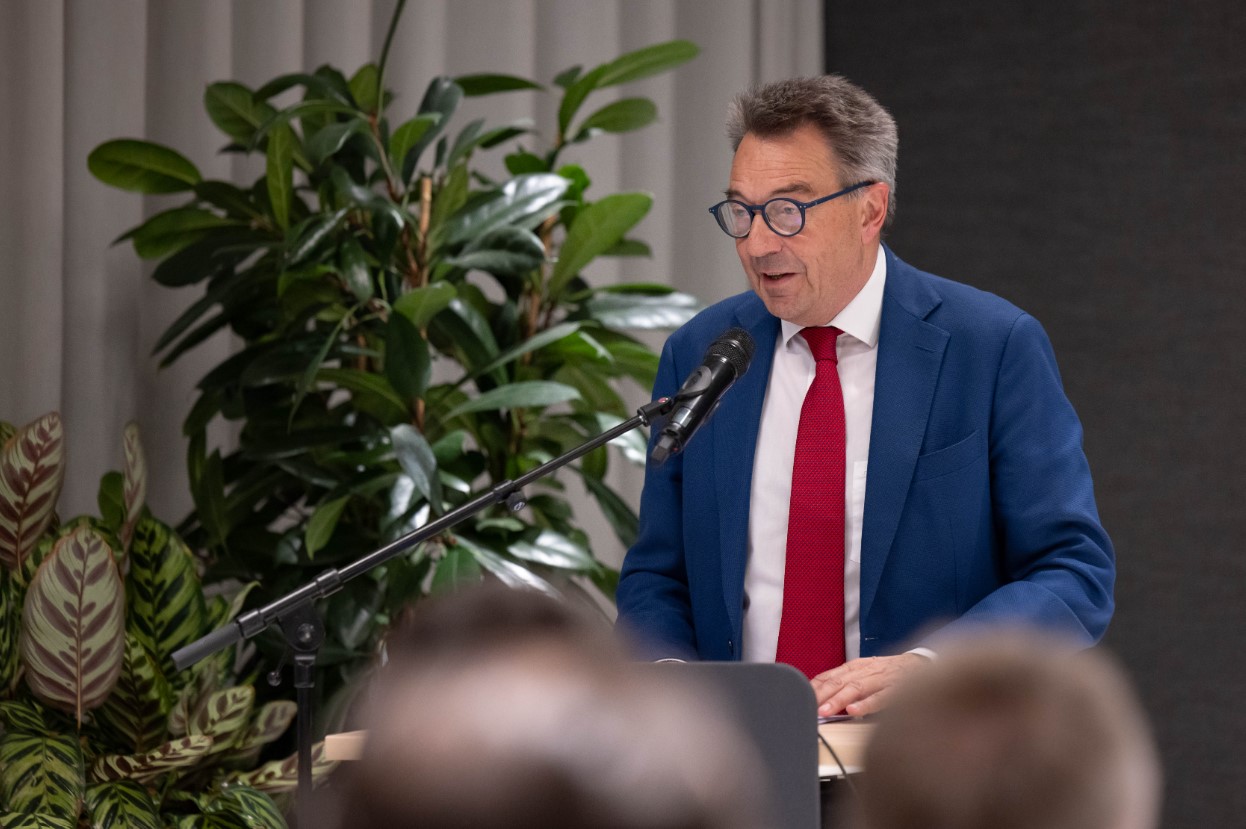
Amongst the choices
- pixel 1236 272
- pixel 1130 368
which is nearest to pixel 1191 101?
pixel 1236 272

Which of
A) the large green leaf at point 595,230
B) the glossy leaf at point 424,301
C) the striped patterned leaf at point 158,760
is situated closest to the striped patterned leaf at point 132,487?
the striped patterned leaf at point 158,760

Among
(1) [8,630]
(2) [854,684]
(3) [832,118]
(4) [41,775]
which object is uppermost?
(3) [832,118]

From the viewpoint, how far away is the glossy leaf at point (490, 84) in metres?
2.90

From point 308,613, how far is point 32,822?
69 cm

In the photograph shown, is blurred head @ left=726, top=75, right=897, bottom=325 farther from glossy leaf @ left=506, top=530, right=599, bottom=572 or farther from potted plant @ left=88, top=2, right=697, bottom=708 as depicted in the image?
glossy leaf @ left=506, top=530, right=599, bottom=572

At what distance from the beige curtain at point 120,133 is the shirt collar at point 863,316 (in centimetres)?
147

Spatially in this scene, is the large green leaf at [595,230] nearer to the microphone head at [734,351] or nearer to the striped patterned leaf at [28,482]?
the striped patterned leaf at [28,482]

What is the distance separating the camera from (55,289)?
9.15 ft

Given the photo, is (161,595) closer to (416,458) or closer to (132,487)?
(132,487)

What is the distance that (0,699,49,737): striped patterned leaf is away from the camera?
2088 mm

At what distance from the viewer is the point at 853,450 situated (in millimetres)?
1824

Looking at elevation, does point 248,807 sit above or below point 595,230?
below

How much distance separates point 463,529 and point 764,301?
956mm

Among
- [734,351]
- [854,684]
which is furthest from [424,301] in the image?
[854,684]
